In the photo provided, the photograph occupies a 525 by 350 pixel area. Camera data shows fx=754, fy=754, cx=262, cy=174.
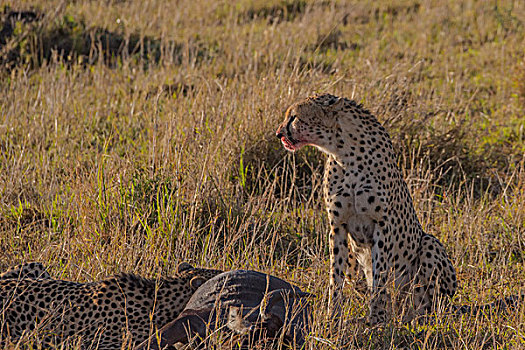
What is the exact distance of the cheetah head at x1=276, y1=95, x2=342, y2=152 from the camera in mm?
3480

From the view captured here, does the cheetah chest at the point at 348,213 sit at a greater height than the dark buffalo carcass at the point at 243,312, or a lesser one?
greater

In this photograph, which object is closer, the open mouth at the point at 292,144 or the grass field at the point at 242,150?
the open mouth at the point at 292,144

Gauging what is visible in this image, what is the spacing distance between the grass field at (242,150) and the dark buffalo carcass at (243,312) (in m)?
0.15

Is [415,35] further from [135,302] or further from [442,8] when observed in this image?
[135,302]

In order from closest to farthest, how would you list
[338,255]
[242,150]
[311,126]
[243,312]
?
1. [243,312]
2. [311,126]
3. [338,255]
4. [242,150]

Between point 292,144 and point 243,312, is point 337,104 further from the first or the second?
point 243,312

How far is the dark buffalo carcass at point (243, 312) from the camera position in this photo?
2883mm

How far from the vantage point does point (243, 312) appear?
2990 millimetres

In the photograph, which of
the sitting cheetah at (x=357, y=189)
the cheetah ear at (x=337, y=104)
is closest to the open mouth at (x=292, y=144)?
the sitting cheetah at (x=357, y=189)

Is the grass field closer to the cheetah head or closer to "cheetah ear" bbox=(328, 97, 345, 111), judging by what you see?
the cheetah head

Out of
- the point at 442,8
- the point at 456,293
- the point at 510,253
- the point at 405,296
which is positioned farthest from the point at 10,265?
the point at 442,8

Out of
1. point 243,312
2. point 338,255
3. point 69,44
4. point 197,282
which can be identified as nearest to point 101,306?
point 197,282

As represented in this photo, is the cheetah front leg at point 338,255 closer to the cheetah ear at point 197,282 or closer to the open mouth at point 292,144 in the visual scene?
the open mouth at point 292,144

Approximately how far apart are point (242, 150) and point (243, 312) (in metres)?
2.25
